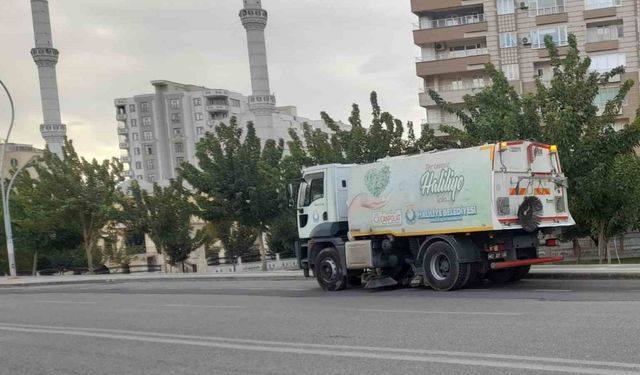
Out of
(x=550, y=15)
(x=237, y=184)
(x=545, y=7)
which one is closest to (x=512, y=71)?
(x=550, y=15)

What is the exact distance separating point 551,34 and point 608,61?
15.1ft

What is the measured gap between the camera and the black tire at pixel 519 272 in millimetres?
14578

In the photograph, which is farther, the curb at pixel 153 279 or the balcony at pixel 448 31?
the balcony at pixel 448 31

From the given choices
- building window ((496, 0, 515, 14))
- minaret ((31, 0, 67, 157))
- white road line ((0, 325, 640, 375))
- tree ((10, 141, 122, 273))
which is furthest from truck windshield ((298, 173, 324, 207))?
minaret ((31, 0, 67, 157))

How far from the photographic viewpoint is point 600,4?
46344 mm

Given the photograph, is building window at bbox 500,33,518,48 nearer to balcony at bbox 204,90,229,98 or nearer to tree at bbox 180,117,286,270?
tree at bbox 180,117,286,270

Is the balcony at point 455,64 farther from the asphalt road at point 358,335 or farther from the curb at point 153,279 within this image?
the asphalt road at point 358,335

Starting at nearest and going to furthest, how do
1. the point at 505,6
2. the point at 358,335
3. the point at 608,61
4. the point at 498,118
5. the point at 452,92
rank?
the point at 358,335
the point at 498,118
the point at 608,61
the point at 452,92
the point at 505,6

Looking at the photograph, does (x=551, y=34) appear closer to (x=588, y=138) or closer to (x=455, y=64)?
(x=455, y=64)

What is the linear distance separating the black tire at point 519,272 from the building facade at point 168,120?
9567 cm

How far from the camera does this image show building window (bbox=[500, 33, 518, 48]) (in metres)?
48.3

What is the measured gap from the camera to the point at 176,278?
26672 mm

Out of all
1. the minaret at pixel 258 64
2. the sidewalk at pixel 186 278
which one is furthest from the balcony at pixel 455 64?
Answer: the sidewalk at pixel 186 278

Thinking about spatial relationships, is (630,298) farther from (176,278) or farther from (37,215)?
(37,215)
